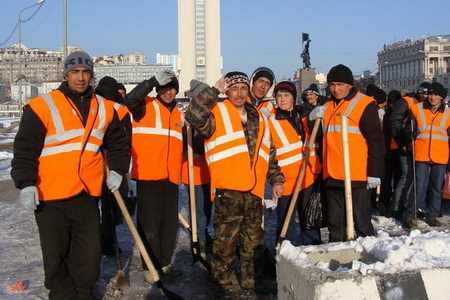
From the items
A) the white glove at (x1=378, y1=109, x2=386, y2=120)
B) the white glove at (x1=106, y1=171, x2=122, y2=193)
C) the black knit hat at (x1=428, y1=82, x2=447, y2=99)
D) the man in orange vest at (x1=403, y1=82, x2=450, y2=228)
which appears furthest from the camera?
the white glove at (x1=378, y1=109, x2=386, y2=120)

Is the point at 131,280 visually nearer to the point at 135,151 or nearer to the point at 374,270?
the point at 135,151

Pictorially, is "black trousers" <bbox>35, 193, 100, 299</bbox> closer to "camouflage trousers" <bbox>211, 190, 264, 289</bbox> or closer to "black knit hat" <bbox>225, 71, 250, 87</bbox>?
"camouflage trousers" <bbox>211, 190, 264, 289</bbox>

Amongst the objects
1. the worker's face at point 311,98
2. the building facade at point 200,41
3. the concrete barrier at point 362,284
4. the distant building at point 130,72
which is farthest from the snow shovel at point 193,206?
the distant building at point 130,72

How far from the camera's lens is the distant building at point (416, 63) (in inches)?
4121

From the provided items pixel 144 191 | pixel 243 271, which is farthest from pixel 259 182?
pixel 144 191

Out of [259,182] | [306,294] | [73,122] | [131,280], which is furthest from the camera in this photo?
[131,280]

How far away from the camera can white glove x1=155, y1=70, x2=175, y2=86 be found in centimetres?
447

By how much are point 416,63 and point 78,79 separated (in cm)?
11589

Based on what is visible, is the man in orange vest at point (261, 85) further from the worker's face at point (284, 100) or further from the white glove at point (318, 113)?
the white glove at point (318, 113)

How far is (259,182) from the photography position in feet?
14.2

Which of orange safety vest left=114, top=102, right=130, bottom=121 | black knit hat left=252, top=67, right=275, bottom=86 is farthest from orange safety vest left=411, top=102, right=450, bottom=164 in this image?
orange safety vest left=114, top=102, right=130, bottom=121

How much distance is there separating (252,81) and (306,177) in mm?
1113

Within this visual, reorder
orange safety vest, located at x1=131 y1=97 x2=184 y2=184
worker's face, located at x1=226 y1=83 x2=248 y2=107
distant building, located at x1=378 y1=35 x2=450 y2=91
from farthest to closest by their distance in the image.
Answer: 1. distant building, located at x1=378 y1=35 x2=450 y2=91
2. orange safety vest, located at x1=131 y1=97 x2=184 y2=184
3. worker's face, located at x1=226 y1=83 x2=248 y2=107

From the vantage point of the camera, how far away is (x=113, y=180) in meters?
4.10
